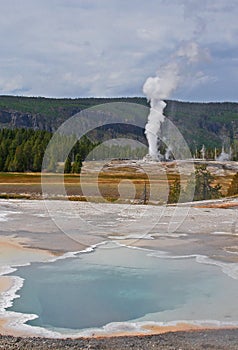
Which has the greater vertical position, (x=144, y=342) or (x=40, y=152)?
(x=40, y=152)

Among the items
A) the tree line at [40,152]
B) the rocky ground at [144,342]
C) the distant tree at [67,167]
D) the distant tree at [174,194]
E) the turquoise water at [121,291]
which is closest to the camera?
the rocky ground at [144,342]

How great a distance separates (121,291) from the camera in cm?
1409

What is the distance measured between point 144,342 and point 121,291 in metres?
4.00

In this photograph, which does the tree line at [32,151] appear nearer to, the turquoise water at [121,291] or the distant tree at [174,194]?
the distant tree at [174,194]

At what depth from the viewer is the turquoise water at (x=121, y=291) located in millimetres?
12016

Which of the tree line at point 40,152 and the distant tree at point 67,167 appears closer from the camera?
the distant tree at point 67,167

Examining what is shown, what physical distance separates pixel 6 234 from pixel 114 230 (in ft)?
16.3

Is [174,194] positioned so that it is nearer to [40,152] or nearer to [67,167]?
[67,167]

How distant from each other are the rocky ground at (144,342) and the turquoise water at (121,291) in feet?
3.42

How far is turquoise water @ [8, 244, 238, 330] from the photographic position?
1202 centimetres

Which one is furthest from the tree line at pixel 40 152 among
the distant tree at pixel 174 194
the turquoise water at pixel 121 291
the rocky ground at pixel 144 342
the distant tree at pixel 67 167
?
the rocky ground at pixel 144 342

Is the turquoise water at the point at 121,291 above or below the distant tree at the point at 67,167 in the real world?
below

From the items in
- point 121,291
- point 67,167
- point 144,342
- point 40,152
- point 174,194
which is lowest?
point 144,342

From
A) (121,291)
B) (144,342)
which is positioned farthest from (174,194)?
(144,342)
